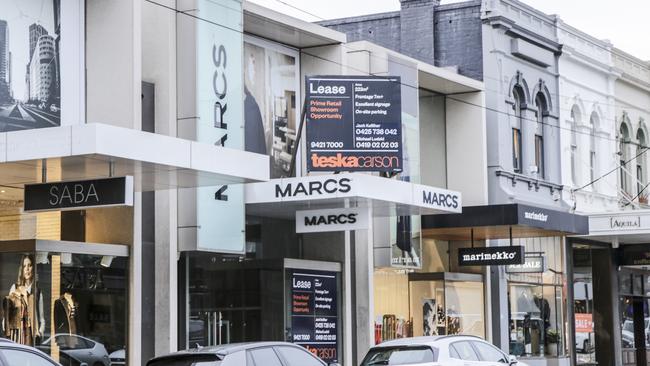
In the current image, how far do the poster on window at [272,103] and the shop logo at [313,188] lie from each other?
2.03m

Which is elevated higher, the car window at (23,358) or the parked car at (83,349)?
the car window at (23,358)

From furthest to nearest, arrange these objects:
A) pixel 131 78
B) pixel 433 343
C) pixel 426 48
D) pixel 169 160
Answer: pixel 426 48
pixel 131 78
pixel 433 343
pixel 169 160

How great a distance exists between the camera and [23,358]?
12375mm

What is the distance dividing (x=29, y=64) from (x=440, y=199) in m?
9.53

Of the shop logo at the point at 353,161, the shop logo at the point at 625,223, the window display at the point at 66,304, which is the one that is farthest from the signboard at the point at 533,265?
the window display at the point at 66,304

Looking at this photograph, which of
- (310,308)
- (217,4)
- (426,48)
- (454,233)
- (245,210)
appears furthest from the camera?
(426,48)

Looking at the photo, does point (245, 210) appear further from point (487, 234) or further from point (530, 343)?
point (530, 343)

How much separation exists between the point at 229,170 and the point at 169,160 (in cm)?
136

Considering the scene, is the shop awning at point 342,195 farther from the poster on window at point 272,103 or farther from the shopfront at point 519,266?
the shopfront at point 519,266

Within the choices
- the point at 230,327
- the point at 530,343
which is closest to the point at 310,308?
the point at 230,327

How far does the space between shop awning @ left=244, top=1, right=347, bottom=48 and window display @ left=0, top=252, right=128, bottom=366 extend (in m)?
6.07

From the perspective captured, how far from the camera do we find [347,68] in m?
28.1

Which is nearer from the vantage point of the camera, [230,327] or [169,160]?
[169,160]

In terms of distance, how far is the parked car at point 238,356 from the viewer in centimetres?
1489
